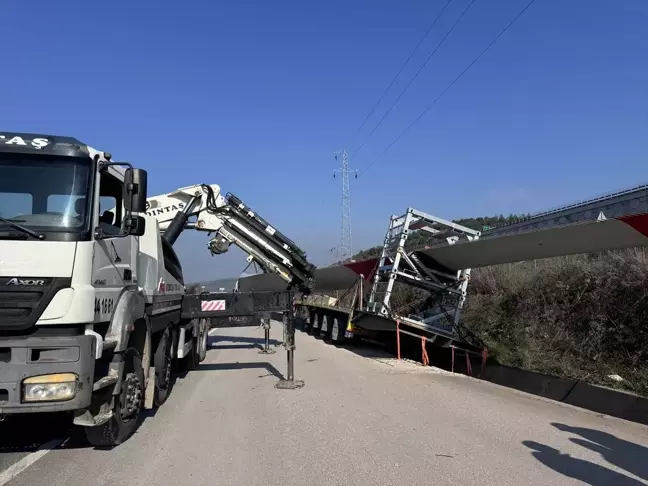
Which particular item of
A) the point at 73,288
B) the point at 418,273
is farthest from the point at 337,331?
the point at 73,288

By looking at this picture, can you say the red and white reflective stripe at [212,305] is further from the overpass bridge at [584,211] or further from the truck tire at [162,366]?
the overpass bridge at [584,211]

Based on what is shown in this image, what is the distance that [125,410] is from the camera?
20.0ft

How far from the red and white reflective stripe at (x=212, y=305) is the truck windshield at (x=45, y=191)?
15.2 ft

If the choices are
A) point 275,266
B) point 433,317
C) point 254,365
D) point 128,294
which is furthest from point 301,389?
point 433,317

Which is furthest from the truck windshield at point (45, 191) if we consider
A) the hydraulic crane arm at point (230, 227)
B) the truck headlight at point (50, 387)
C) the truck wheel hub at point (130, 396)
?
the hydraulic crane arm at point (230, 227)

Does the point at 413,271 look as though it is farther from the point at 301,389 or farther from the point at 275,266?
the point at 301,389

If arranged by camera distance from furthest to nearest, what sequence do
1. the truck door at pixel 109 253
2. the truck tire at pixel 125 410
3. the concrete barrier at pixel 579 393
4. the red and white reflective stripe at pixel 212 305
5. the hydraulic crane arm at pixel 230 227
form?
the hydraulic crane arm at pixel 230 227 → the red and white reflective stripe at pixel 212 305 → the concrete barrier at pixel 579 393 → the truck tire at pixel 125 410 → the truck door at pixel 109 253

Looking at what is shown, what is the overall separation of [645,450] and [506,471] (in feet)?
7.17

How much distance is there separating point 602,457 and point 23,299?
626 cm

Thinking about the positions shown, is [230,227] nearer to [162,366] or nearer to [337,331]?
[162,366]

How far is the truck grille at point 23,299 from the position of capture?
15.7 feet

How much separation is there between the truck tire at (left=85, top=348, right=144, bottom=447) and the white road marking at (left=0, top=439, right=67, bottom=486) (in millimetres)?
451

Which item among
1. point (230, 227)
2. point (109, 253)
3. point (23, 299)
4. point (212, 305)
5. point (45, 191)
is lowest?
point (212, 305)

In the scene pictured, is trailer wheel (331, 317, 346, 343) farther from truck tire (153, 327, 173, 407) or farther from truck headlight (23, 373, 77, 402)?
truck headlight (23, 373, 77, 402)
